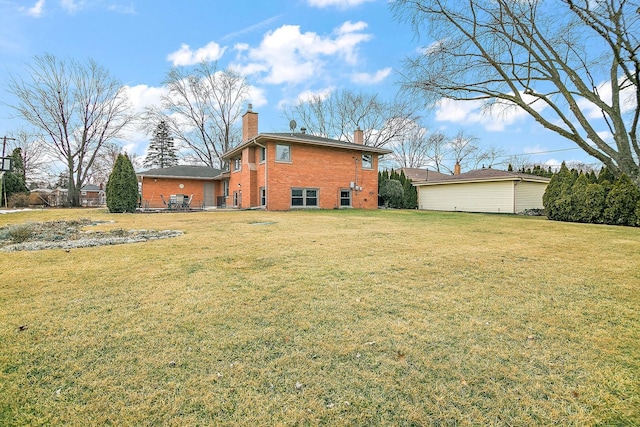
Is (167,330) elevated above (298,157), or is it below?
below

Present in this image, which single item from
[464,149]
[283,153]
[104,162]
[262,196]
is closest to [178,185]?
[262,196]

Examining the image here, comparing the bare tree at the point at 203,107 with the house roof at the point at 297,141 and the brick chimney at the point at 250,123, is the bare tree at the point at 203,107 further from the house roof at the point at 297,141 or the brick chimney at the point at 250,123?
the house roof at the point at 297,141

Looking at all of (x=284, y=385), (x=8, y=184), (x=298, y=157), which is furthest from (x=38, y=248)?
(x=8, y=184)

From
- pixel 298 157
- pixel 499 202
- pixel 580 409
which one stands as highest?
pixel 298 157

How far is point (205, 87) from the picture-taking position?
106 feet

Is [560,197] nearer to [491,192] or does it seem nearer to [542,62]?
[542,62]

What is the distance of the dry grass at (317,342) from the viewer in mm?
1950

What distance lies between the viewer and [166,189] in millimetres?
25375

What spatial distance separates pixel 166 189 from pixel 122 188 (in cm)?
842

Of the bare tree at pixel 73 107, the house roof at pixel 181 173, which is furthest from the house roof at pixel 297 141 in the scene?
the bare tree at pixel 73 107

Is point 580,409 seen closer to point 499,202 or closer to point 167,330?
point 167,330

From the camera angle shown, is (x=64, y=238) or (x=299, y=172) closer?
(x=64, y=238)

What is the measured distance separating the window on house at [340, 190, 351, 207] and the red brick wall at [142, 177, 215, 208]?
519 inches

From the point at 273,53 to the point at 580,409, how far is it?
2352 centimetres
